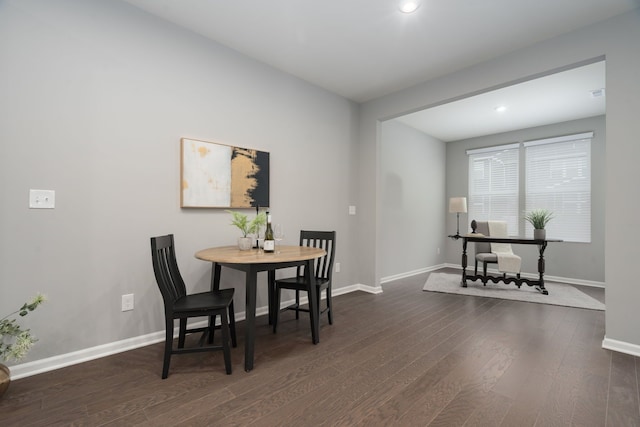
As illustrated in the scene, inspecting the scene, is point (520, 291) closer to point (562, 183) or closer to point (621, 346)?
point (621, 346)

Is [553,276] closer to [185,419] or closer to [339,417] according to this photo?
[339,417]

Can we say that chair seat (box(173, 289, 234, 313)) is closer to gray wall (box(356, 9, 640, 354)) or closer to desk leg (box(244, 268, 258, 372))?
desk leg (box(244, 268, 258, 372))

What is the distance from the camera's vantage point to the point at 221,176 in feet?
9.50

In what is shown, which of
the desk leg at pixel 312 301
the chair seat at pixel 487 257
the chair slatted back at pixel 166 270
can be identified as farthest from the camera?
the chair seat at pixel 487 257

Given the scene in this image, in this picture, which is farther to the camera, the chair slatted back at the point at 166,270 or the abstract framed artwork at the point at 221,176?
the abstract framed artwork at the point at 221,176

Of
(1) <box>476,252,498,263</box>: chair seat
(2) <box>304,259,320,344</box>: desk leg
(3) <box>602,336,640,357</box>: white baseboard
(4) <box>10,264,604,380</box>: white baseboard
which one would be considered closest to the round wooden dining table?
(2) <box>304,259,320,344</box>: desk leg

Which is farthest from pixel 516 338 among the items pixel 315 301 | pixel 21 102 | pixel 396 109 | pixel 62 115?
pixel 21 102

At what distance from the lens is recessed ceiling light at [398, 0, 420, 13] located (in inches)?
91.7

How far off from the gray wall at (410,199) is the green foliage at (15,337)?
3984mm

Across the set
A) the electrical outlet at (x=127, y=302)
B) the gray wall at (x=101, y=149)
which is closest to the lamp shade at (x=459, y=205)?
the gray wall at (x=101, y=149)

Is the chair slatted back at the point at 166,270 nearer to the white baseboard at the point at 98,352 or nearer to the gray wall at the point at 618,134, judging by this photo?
the white baseboard at the point at 98,352

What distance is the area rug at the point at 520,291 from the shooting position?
3.79 meters

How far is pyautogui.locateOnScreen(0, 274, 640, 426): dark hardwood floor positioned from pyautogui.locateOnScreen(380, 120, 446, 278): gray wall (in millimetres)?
2390

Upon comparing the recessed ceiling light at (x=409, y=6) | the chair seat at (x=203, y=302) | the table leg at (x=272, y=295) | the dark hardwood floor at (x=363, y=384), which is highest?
the recessed ceiling light at (x=409, y=6)
